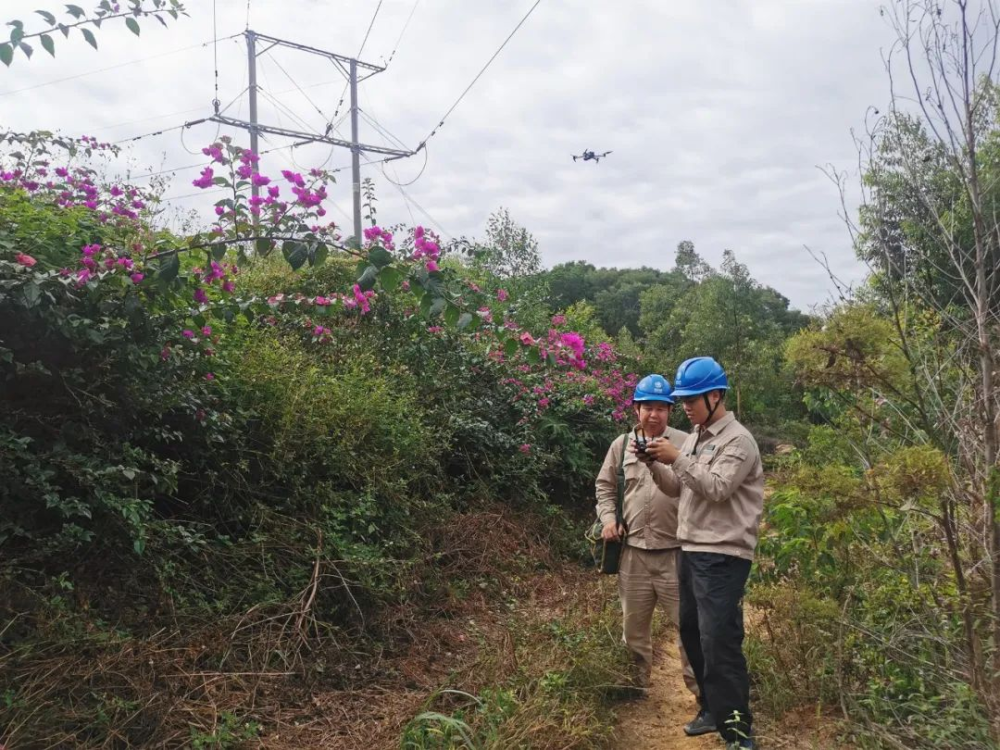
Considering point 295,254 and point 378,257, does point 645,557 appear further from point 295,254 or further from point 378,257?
point 295,254

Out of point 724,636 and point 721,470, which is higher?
point 721,470

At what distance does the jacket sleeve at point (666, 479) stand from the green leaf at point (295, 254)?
70.7 inches

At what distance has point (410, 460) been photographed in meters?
5.98

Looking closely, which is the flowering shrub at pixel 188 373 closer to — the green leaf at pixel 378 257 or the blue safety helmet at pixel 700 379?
the green leaf at pixel 378 257

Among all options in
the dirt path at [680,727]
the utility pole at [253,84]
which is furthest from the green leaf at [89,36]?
the utility pole at [253,84]

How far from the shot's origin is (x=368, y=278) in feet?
9.55

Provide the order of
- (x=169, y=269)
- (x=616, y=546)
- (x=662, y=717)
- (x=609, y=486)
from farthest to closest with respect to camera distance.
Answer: (x=609, y=486), (x=616, y=546), (x=662, y=717), (x=169, y=269)

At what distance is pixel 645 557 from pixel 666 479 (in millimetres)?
670

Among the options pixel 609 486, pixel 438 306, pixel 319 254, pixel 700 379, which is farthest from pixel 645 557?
pixel 319 254

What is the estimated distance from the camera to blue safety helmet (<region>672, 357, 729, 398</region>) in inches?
132

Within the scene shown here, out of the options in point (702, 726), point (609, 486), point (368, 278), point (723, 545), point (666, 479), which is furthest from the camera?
point (609, 486)

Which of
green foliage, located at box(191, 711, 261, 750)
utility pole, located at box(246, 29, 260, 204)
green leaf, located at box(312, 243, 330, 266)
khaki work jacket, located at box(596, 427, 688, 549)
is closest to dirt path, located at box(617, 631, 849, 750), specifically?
khaki work jacket, located at box(596, 427, 688, 549)

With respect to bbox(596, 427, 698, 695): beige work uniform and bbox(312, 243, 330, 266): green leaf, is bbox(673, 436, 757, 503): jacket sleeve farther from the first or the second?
bbox(312, 243, 330, 266): green leaf

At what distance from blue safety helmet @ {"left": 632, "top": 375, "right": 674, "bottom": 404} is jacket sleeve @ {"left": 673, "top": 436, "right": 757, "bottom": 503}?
2.18ft
